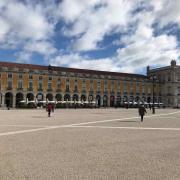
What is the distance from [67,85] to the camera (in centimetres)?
8738

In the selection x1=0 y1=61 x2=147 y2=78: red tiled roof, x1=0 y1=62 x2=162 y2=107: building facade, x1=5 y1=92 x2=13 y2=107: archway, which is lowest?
x1=5 y1=92 x2=13 y2=107: archway

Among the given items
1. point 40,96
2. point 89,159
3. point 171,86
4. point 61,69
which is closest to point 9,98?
point 40,96

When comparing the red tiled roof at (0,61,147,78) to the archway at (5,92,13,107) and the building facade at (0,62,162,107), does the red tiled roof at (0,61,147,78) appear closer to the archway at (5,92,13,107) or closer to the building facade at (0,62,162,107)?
the building facade at (0,62,162,107)

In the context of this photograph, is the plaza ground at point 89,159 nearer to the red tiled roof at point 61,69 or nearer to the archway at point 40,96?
the red tiled roof at point 61,69

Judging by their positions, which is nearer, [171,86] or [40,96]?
[40,96]

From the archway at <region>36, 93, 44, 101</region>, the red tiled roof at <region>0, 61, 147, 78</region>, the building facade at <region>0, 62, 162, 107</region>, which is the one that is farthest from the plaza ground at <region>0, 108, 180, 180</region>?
the archway at <region>36, 93, 44, 101</region>

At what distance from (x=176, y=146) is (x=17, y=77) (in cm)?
7298

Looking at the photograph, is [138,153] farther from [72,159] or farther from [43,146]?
[43,146]

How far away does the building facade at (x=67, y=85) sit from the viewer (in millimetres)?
78312

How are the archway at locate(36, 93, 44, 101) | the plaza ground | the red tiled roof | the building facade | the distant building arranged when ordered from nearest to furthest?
1. the plaza ground
2. the building facade
3. the red tiled roof
4. the archway at locate(36, 93, 44, 101)
5. the distant building

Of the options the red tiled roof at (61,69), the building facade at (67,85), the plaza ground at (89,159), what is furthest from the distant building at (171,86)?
the plaza ground at (89,159)

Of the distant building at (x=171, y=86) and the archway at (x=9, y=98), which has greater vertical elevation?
the distant building at (x=171, y=86)

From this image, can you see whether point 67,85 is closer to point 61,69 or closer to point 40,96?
point 61,69

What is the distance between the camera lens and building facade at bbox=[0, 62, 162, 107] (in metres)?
78.3
